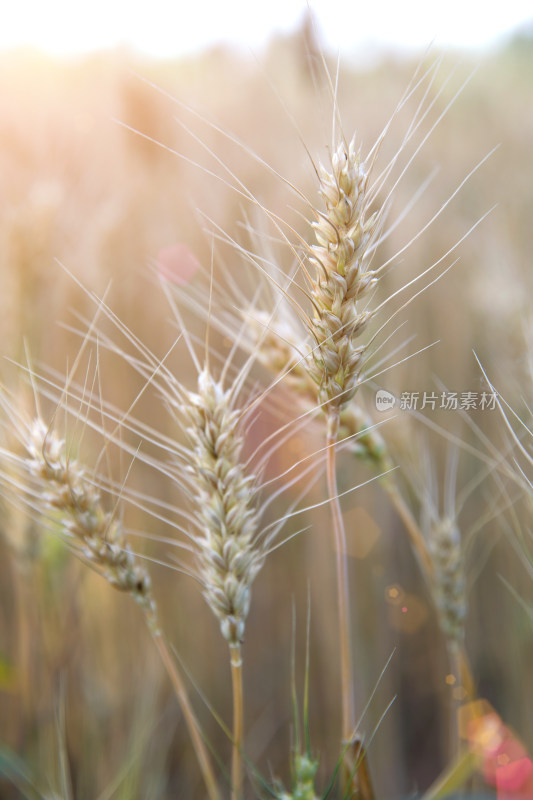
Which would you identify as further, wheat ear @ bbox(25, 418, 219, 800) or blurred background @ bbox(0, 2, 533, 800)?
blurred background @ bbox(0, 2, 533, 800)

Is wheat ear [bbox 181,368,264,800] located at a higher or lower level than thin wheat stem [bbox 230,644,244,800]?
higher

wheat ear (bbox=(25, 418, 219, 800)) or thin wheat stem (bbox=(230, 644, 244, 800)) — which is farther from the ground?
wheat ear (bbox=(25, 418, 219, 800))

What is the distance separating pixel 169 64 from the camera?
3.61 m

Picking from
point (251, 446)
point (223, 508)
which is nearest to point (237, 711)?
point (223, 508)

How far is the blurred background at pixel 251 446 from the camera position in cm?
116

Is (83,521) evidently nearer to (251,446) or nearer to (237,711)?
(237,711)

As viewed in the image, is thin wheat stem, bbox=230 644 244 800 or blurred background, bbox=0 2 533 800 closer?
thin wheat stem, bbox=230 644 244 800

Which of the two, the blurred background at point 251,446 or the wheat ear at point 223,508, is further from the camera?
the blurred background at point 251,446

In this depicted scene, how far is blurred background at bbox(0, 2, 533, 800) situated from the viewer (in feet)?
3.81

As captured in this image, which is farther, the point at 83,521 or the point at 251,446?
the point at 251,446

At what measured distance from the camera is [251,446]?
5.19 feet

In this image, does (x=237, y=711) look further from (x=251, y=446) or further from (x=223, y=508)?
(x=251, y=446)

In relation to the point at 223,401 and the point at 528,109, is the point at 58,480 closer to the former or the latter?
the point at 223,401

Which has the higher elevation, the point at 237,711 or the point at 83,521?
the point at 83,521
